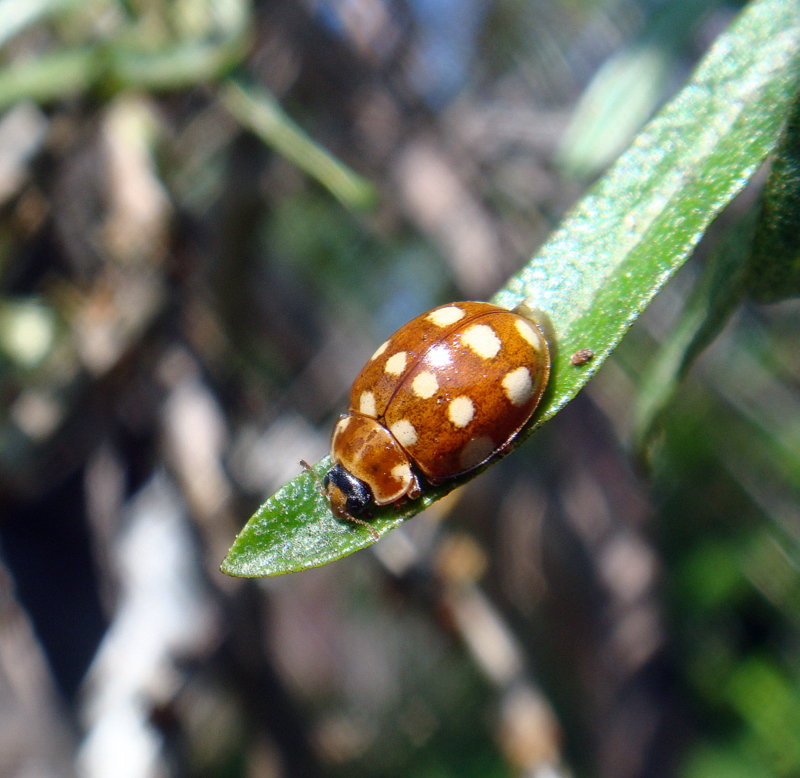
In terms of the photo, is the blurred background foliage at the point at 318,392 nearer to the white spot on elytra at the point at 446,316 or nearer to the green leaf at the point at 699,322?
the white spot on elytra at the point at 446,316

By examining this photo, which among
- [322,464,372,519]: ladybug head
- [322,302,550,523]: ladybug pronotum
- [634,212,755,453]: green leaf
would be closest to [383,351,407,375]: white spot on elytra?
[322,302,550,523]: ladybug pronotum

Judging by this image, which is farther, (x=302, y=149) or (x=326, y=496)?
(x=302, y=149)

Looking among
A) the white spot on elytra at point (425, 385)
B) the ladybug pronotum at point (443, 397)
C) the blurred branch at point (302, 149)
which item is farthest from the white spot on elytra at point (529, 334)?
the blurred branch at point (302, 149)

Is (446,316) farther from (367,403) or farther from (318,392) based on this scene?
(318,392)

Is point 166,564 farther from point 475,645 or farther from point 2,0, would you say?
point 2,0

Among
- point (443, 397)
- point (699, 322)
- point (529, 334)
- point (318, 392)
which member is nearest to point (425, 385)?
point (443, 397)

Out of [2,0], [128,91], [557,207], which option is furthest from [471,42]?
[2,0]

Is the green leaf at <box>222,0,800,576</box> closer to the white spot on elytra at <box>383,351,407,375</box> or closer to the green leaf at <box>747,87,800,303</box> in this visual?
the green leaf at <box>747,87,800,303</box>
